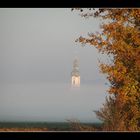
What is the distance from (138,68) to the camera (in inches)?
380

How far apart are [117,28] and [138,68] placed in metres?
1.00

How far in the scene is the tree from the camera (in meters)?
9.52

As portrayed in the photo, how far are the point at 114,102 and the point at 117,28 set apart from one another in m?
1.67

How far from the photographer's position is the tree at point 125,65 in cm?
952

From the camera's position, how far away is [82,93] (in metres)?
19.0

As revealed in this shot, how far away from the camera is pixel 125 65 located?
959 cm
